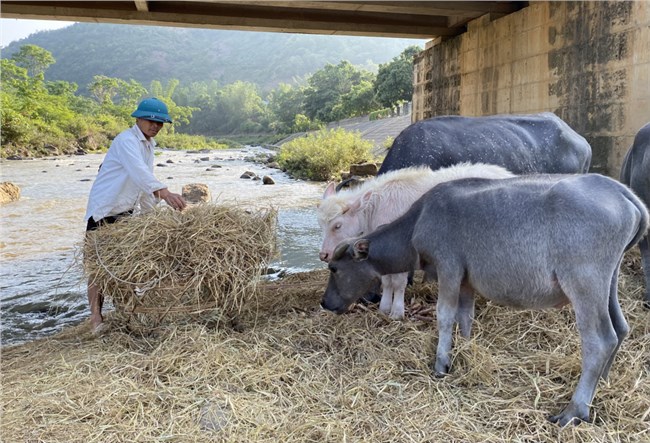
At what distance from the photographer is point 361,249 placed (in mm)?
4121

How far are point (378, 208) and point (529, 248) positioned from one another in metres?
1.76

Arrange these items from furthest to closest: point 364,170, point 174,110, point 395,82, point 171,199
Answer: point 174,110, point 395,82, point 364,170, point 171,199

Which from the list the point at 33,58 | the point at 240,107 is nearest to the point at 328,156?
the point at 33,58

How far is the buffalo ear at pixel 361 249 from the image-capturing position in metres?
4.12

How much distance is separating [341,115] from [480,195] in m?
49.5

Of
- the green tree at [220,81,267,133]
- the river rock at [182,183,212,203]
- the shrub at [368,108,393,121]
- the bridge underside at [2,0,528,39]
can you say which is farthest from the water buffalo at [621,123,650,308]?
the green tree at [220,81,267,133]

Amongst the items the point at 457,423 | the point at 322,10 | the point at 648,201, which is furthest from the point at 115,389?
the point at 322,10

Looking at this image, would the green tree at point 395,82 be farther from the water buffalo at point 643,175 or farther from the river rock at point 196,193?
the water buffalo at point 643,175

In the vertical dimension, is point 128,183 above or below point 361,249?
above

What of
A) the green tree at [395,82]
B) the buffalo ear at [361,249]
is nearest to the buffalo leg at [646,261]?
the buffalo ear at [361,249]

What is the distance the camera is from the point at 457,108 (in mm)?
11414

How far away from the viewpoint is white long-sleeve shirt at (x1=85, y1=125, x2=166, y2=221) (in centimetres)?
450

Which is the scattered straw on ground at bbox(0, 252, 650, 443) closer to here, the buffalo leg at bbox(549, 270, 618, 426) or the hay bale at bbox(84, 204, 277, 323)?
the buffalo leg at bbox(549, 270, 618, 426)

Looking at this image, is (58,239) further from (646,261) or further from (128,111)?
(128,111)
